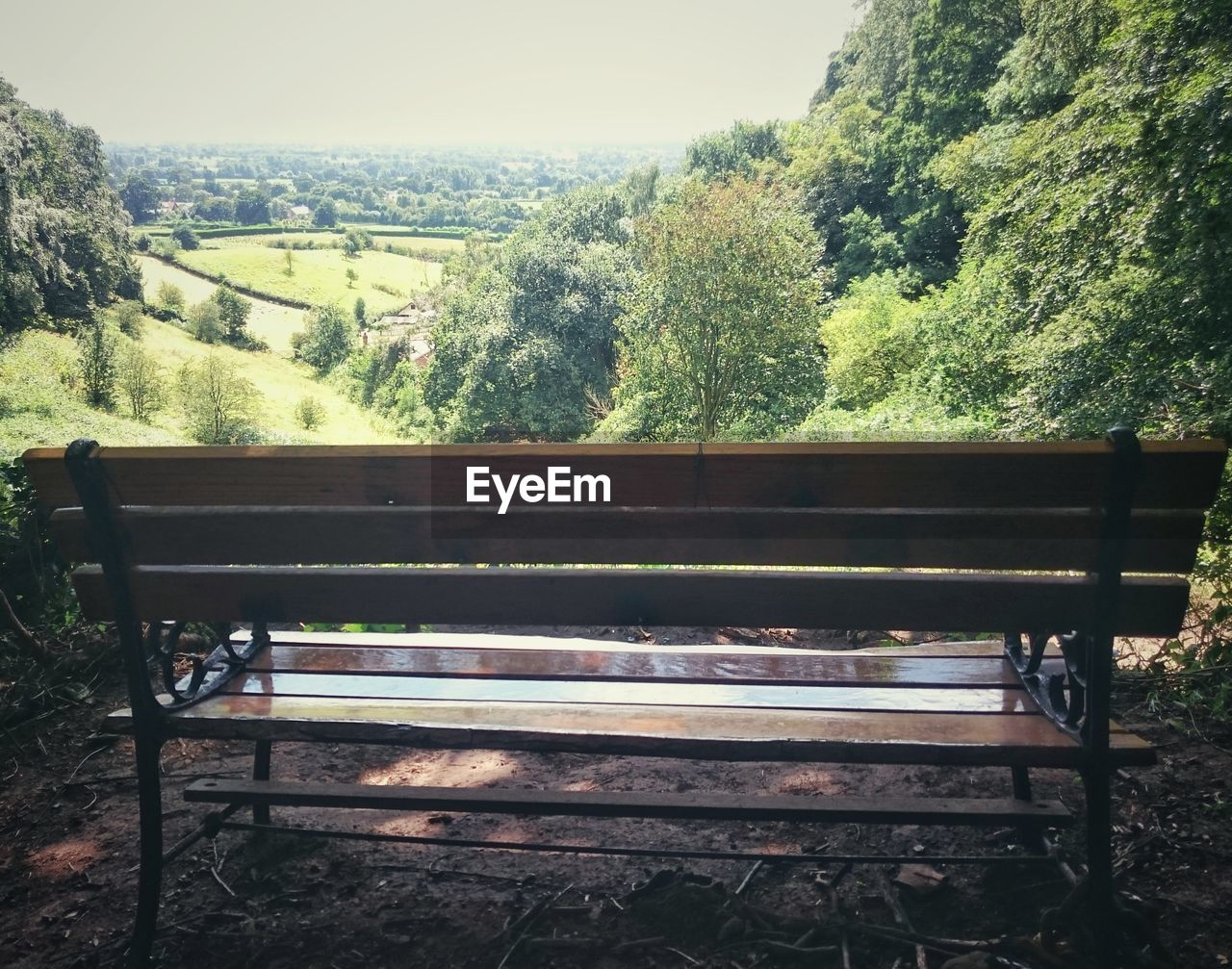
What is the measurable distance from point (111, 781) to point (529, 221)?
35.6m

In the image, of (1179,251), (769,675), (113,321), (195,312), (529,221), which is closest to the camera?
(769,675)

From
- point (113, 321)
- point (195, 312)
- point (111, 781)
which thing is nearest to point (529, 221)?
point (195, 312)

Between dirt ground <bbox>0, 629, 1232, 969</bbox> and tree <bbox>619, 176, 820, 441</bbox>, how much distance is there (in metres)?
23.7

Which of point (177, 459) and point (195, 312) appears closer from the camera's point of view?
point (177, 459)

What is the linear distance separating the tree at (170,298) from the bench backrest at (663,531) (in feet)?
69.1

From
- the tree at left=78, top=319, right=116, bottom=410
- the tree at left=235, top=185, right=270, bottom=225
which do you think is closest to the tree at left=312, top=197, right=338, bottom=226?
the tree at left=235, top=185, right=270, bottom=225

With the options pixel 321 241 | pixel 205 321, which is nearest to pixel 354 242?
pixel 321 241

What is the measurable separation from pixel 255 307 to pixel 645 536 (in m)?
24.1

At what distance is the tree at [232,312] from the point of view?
21906mm

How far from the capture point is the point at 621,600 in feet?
4.35

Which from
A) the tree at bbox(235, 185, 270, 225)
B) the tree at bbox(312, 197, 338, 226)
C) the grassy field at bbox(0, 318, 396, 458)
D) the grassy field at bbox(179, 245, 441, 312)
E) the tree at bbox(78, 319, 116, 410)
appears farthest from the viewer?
the tree at bbox(312, 197, 338, 226)

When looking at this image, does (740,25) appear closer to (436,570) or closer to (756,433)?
(756,433)

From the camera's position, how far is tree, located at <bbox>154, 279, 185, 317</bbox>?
20.0 m

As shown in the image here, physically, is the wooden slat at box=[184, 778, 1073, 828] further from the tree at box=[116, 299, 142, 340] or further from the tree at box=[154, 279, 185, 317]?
the tree at box=[154, 279, 185, 317]
